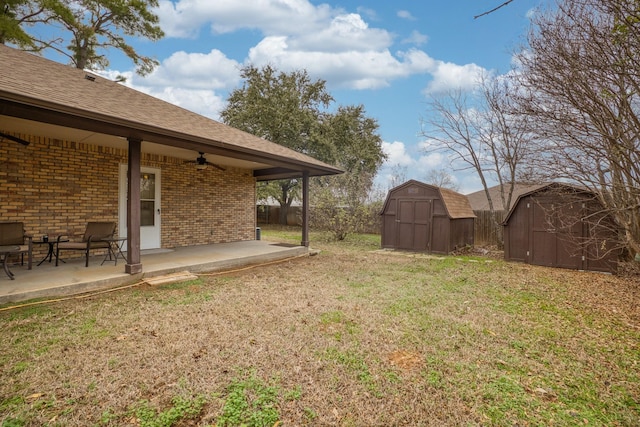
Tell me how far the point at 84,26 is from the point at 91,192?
11.6 meters

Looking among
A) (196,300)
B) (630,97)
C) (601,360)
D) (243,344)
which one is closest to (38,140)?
(196,300)

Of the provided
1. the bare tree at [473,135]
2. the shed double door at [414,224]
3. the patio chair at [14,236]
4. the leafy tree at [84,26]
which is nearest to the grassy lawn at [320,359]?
the patio chair at [14,236]

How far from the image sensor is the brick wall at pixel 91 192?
5.97m

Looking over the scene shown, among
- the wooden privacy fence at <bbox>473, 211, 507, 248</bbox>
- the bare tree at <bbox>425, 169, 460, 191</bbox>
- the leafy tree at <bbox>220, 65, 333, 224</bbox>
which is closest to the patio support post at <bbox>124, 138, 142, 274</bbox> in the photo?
the wooden privacy fence at <bbox>473, 211, 507, 248</bbox>

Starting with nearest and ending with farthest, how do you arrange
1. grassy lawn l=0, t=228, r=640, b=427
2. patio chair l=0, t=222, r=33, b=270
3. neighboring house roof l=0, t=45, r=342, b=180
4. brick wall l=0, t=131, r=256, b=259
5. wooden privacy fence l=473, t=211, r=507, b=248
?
grassy lawn l=0, t=228, r=640, b=427 → neighboring house roof l=0, t=45, r=342, b=180 → patio chair l=0, t=222, r=33, b=270 → brick wall l=0, t=131, r=256, b=259 → wooden privacy fence l=473, t=211, r=507, b=248

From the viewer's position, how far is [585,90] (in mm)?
4645

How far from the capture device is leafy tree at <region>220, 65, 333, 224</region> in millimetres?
19266

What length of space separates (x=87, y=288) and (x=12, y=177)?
10.0ft

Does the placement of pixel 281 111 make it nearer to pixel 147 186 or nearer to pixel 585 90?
pixel 147 186

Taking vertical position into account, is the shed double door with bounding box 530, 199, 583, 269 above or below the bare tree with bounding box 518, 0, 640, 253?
below

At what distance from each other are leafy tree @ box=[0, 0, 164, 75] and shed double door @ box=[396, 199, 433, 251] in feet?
47.3

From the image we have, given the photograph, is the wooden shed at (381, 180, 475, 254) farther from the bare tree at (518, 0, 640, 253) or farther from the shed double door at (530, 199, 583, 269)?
the bare tree at (518, 0, 640, 253)

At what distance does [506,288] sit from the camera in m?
5.67

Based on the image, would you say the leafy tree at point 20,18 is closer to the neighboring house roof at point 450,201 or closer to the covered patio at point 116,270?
the covered patio at point 116,270
